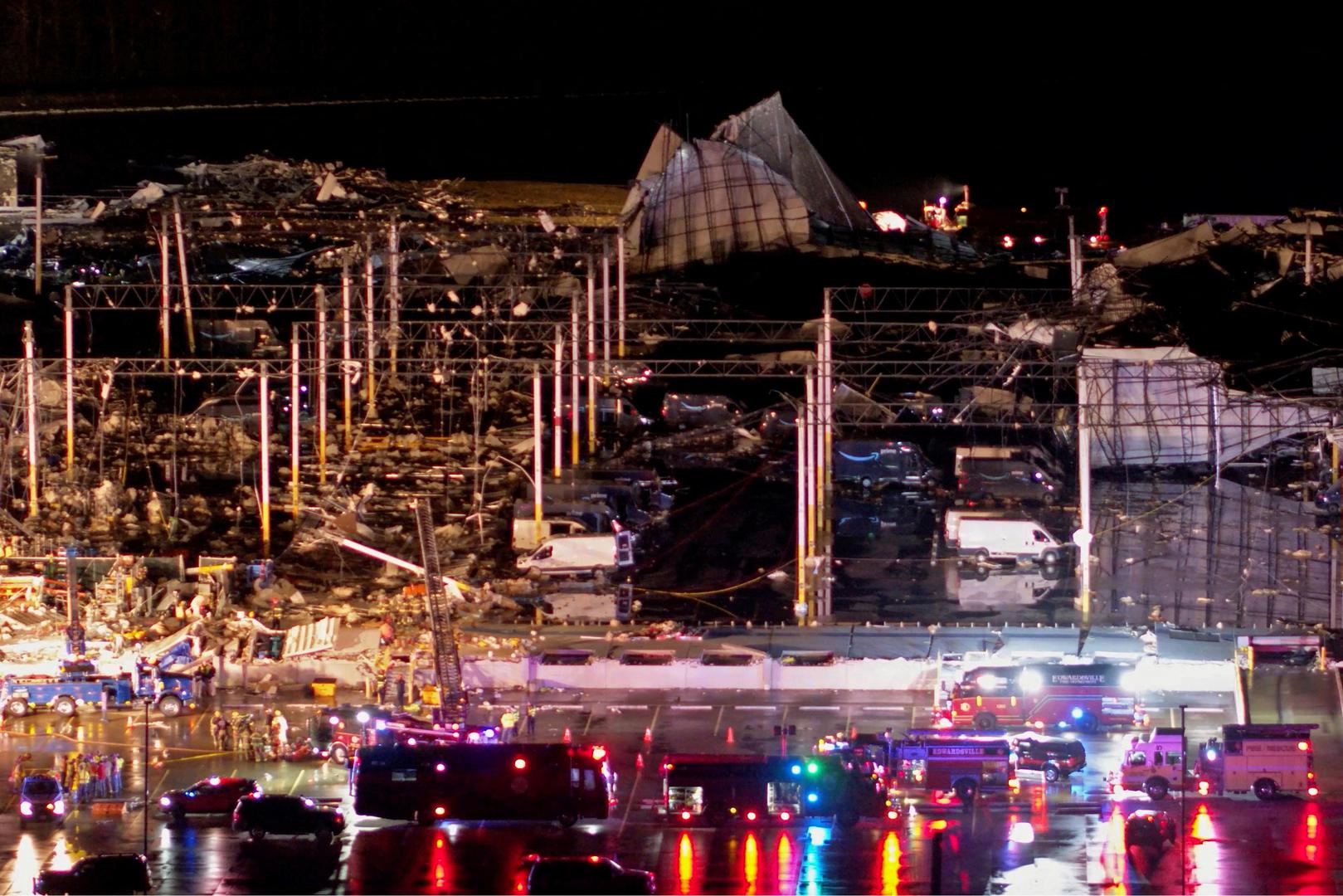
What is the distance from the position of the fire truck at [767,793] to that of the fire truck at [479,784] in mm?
506

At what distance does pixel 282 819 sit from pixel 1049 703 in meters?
5.53

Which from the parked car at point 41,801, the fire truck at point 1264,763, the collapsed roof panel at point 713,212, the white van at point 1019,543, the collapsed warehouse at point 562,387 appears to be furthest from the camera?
the collapsed roof panel at point 713,212

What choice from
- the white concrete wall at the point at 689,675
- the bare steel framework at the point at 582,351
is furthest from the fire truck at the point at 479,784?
the bare steel framework at the point at 582,351

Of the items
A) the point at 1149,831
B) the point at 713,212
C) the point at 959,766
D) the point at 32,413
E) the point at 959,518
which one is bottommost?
the point at 1149,831

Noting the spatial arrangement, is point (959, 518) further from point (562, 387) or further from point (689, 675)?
point (562, 387)

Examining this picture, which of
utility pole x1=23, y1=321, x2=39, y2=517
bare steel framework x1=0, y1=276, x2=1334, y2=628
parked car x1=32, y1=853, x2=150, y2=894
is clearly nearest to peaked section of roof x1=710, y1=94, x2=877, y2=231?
bare steel framework x1=0, y1=276, x2=1334, y2=628

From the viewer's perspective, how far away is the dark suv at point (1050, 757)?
13914 millimetres

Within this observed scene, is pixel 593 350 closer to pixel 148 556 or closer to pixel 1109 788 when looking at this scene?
pixel 148 556

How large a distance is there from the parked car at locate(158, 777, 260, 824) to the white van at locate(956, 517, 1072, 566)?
8364mm

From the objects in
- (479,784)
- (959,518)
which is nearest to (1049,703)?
(479,784)

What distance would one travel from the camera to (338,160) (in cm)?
3158

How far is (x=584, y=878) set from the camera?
1144cm

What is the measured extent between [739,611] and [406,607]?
2785mm

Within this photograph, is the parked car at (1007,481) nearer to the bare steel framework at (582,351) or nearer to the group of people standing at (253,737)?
the bare steel framework at (582,351)
